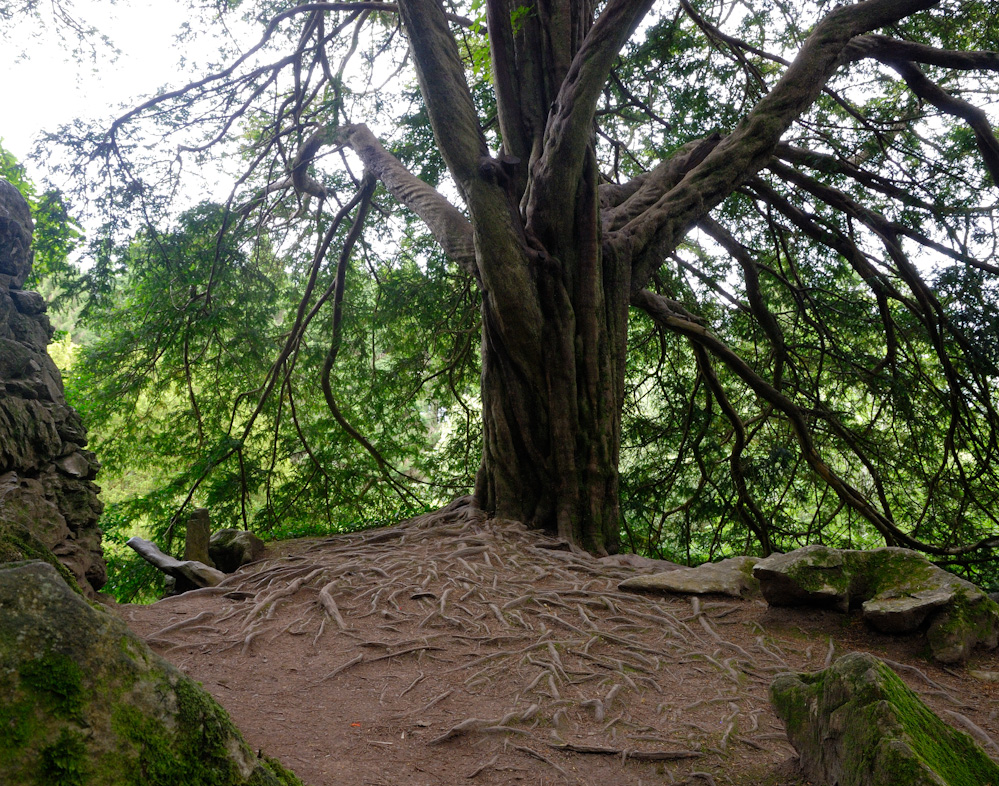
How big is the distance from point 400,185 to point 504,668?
14.1 feet

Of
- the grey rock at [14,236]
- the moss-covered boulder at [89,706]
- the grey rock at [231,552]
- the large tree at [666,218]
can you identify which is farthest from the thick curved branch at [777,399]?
the moss-covered boulder at [89,706]

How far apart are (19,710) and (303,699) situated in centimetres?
203

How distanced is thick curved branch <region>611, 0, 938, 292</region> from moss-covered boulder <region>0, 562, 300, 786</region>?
4.82m

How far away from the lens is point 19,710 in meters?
1.09

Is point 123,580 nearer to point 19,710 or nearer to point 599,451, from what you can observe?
point 599,451

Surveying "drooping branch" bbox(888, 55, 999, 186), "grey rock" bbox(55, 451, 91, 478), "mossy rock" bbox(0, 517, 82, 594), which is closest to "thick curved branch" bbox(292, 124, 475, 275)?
"grey rock" bbox(55, 451, 91, 478)

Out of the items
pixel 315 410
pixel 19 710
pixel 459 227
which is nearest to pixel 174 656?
pixel 19 710

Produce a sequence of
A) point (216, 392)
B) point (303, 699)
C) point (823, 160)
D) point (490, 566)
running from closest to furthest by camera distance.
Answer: point (303, 699) < point (490, 566) < point (823, 160) < point (216, 392)

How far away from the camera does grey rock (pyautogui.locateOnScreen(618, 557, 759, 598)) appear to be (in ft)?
13.3

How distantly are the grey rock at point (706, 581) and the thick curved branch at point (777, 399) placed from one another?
2.02 meters

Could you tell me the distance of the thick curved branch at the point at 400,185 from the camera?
5.46 meters

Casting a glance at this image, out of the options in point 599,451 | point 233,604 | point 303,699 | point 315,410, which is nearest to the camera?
point 303,699

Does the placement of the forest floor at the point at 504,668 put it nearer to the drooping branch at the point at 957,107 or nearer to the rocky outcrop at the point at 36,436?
the rocky outcrop at the point at 36,436

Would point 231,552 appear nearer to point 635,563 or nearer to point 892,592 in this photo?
point 635,563
